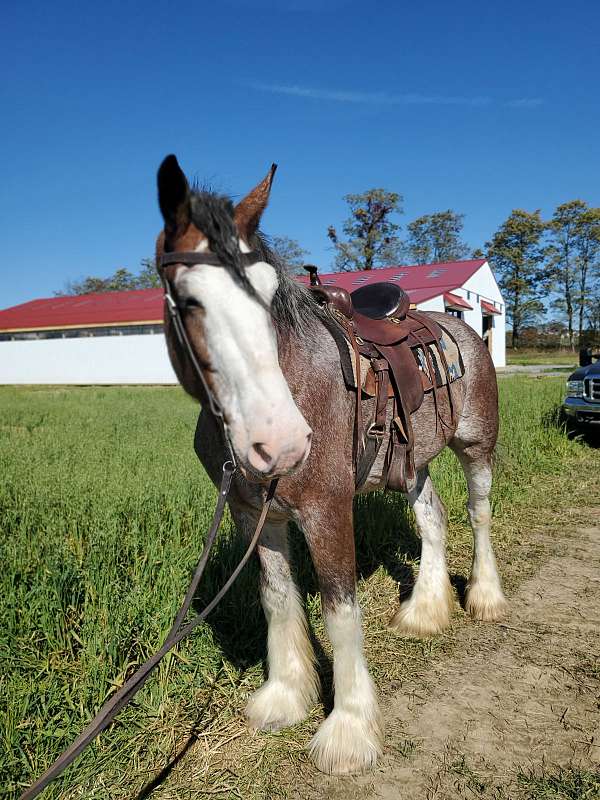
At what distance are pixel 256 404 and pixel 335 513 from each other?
0.86 meters

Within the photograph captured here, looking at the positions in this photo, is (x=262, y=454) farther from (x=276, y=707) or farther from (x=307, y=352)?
(x=276, y=707)

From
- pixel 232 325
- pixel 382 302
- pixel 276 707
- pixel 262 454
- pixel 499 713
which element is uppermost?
pixel 382 302

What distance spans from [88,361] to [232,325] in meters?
30.0

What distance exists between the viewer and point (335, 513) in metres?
2.20

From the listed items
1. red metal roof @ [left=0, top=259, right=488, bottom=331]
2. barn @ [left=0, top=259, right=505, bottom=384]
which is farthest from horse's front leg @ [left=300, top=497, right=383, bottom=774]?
barn @ [left=0, top=259, right=505, bottom=384]

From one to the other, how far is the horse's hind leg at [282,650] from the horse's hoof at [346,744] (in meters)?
0.23

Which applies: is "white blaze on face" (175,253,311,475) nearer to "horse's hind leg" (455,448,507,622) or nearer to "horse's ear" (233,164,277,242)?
"horse's ear" (233,164,277,242)

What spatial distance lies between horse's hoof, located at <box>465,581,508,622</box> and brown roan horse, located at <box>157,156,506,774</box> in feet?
0.03

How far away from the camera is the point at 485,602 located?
3.45 metres

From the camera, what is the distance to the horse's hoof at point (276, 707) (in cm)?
247

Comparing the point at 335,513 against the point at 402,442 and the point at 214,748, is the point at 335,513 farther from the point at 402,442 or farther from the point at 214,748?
the point at 214,748

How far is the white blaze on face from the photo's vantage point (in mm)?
1519

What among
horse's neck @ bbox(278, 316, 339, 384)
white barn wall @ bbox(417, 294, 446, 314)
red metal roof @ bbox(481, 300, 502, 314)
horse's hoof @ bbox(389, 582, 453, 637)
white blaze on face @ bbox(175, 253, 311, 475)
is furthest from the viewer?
red metal roof @ bbox(481, 300, 502, 314)

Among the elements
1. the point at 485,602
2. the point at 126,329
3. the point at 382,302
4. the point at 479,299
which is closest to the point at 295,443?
the point at 382,302
